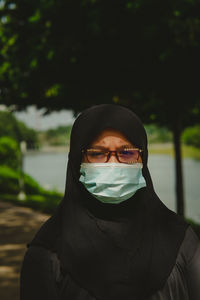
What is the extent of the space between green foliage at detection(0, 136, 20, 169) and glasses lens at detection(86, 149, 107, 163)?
68.3 feet

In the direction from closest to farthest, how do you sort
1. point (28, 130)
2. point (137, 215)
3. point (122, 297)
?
point (122, 297) → point (137, 215) → point (28, 130)

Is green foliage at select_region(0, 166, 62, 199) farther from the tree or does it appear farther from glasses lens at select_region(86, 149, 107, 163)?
glasses lens at select_region(86, 149, 107, 163)

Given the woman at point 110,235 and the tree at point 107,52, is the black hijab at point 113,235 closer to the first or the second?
the woman at point 110,235

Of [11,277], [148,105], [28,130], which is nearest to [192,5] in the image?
[148,105]

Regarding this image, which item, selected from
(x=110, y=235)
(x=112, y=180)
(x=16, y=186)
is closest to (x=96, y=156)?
(x=112, y=180)

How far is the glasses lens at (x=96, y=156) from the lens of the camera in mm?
1818

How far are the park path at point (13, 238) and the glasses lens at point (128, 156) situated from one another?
9.92 feet

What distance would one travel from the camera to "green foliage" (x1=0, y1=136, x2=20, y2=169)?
22094 millimetres

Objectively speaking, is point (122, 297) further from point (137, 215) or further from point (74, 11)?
point (74, 11)

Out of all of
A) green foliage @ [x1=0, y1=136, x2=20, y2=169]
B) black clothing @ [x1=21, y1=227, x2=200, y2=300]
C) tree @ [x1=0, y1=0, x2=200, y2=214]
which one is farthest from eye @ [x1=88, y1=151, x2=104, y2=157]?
green foliage @ [x1=0, y1=136, x2=20, y2=169]

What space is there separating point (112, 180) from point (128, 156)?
0.14 meters

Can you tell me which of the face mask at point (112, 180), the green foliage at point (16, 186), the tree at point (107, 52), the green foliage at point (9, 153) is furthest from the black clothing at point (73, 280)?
the green foliage at point (9, 153)

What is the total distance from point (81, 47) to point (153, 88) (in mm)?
1566

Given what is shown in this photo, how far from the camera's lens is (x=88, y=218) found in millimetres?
1778
